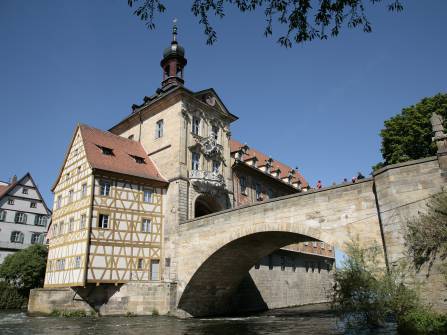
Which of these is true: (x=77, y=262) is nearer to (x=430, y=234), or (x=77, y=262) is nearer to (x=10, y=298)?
(x=10, y=298)

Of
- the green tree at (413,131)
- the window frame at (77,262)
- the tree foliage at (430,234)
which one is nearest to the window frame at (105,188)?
the window frame at (77,262)

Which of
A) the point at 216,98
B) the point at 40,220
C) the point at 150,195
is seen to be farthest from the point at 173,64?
the point at 40,220

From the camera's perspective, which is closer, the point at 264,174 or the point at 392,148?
the point at 392,148

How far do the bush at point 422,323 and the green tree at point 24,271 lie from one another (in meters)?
30.5

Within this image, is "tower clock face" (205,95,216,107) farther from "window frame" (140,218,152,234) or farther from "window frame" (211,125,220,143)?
"window frame" (140,218,152,234)

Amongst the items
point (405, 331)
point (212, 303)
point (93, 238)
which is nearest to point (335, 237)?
point (405, 331)

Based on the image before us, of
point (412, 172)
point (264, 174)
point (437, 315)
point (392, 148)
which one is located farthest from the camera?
point (264, 174)

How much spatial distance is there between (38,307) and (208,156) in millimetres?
14660

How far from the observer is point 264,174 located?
36.3 meters

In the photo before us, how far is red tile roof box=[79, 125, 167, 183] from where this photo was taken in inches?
984

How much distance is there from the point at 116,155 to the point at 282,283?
1731 cm

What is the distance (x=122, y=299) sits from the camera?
877 inches

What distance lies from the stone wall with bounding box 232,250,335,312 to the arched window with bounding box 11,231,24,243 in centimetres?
2556

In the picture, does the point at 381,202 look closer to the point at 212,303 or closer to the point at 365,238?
the point at 365,238
